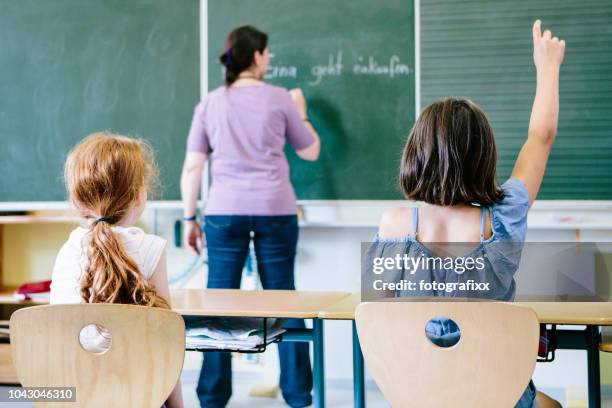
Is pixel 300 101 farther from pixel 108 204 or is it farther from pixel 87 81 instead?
pixel 108 204

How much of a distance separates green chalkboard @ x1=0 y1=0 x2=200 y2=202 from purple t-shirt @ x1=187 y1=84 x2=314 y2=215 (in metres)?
0.60

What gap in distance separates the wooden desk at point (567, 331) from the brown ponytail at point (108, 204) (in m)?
0.46

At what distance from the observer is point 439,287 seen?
1.75 metres

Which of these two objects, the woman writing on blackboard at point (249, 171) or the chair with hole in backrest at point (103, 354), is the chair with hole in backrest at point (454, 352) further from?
the woman writing on blackboard at point (249, 171)

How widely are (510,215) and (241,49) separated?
156 cm

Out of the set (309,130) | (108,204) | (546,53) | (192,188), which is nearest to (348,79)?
(309,130)

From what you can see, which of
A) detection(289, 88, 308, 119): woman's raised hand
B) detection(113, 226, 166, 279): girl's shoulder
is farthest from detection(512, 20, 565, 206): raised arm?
detection(289, 88, 308, 119): woman's raised hand

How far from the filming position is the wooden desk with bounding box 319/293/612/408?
181 centimetres

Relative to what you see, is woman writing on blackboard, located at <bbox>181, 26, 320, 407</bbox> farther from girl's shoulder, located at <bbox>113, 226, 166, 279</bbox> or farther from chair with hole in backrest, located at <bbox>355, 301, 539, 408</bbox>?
chair with hole in backrest, located at <bbox>355, 301, 539, 408</bbox>

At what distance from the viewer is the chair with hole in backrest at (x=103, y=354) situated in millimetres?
1489

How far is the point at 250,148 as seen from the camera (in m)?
2.97

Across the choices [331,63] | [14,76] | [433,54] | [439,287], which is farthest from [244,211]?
[14,76]

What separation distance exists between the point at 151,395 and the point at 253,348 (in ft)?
1.72

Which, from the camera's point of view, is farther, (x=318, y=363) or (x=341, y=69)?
(x=341, y=69)
